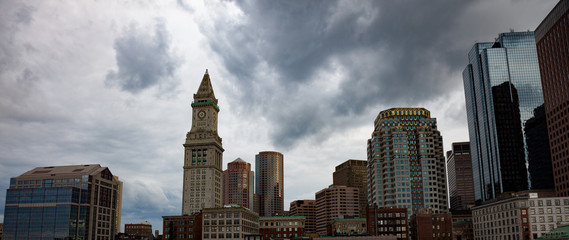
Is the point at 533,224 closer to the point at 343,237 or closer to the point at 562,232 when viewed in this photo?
the point at 562,232

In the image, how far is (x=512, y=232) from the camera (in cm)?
17388

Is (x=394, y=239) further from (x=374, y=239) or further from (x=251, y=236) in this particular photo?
(x=251, y=236)

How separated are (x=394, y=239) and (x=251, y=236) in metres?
63.8

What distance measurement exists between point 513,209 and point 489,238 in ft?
71.7

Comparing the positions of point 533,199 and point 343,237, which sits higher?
point 533,199

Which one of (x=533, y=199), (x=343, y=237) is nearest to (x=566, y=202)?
(x=533, y=199)

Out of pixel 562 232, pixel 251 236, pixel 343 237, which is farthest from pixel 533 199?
pixel 251 236

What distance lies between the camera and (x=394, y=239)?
6058 inches

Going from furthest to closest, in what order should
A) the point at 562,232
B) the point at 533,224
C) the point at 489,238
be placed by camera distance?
the point at 489,238, the point at 533,224, the point at 562,232

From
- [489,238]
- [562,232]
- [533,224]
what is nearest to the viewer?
[562,232]

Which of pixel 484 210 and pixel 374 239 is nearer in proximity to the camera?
pixel 374 239

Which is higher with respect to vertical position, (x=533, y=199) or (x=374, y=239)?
(x=533, y=199)

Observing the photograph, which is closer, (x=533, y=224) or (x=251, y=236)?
(x=533, y=224)

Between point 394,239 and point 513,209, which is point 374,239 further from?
point 513,209
